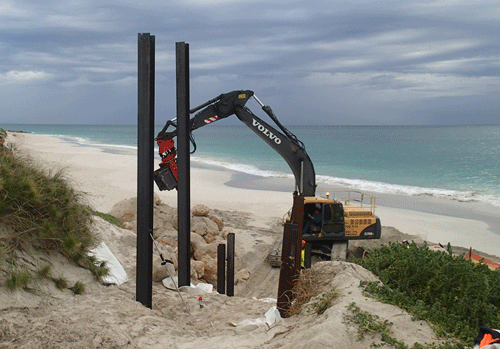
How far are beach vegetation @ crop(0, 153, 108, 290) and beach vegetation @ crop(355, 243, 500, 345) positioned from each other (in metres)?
3.87

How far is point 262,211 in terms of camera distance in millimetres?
19938

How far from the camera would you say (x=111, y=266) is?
713 cm

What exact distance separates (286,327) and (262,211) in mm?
14732

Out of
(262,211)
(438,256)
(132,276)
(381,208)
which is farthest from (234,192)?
(438,256)

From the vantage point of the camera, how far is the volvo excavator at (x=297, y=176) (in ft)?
29.9

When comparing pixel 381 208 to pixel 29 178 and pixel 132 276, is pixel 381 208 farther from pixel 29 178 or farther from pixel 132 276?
pixel 29 178

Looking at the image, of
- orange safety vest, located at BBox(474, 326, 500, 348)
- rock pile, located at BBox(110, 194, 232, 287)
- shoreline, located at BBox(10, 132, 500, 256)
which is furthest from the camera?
shoreline, located at BBox(10, 132, 500, 256)

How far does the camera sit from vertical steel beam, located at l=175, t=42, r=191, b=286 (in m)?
6.96

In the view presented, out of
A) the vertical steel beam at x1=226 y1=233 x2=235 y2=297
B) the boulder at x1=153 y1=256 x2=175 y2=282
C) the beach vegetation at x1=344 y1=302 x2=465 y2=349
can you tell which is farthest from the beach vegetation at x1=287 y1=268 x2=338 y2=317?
the vertical steel beam at x1=226 y1=233 x2=235 y2=297

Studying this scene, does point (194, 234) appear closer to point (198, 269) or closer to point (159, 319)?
point (198, 269)

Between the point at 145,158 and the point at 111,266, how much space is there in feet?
6.92

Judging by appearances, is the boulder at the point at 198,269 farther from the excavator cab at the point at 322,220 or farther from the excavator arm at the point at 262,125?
the excavator cab at the point at 322,220

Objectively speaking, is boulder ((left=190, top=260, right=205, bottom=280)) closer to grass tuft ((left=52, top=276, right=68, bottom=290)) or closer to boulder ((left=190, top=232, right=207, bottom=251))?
boulder ((left=190, top=232, right=207, bottom=251))

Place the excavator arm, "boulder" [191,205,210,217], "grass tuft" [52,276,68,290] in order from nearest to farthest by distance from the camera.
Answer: "grass tuft" [52,276,68,290]
the excavator arm
"boulder" [191,205,210,217]
